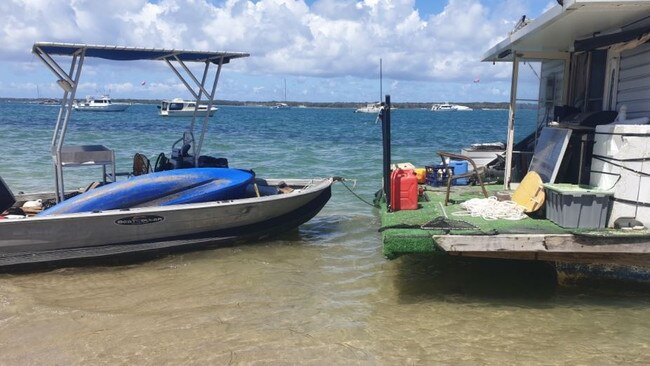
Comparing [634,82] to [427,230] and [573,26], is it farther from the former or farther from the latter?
[427,230]

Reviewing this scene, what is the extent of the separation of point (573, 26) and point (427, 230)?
3776 millimetres

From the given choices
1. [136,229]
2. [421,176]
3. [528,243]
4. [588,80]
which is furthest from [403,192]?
[588,80]

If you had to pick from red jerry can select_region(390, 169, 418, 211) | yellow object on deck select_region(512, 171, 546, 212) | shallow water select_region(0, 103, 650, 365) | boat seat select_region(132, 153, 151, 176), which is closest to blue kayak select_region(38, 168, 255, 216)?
shallow water select_region(0, 103, 650, 365)

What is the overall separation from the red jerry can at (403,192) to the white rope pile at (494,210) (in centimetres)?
62

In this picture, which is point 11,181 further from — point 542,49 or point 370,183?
point 542,49

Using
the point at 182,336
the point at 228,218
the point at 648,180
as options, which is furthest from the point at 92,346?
the point at 648,180

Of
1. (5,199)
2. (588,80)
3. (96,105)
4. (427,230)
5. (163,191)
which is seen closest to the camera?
(427,230)

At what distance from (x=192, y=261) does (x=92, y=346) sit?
2.72 m

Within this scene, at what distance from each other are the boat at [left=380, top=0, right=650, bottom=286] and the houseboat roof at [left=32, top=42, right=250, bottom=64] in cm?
364

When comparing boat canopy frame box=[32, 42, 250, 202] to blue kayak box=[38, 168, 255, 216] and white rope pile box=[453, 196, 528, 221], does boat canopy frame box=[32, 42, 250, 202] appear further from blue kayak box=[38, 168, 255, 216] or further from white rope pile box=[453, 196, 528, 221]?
white rope pile box=[453, 196, 528, 221]

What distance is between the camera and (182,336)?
5.38 metres

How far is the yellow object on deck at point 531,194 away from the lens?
6.75 m

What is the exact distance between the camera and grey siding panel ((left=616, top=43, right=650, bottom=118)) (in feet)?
22.7

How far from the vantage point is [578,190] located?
20.1 feet
